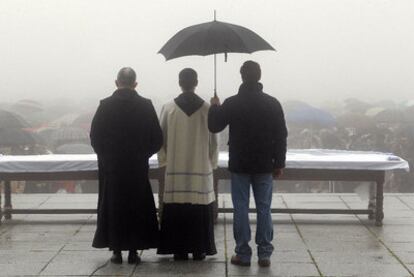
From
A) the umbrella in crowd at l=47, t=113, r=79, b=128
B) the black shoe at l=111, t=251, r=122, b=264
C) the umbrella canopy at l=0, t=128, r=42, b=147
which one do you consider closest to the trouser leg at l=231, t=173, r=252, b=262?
the black shoe at l=111, t=251, r=122, b=264

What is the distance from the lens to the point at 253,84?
17.3 ft

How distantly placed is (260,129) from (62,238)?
2275mm

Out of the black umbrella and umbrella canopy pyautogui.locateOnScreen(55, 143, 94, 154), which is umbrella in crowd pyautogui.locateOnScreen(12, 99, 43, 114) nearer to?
umbrella canopy pyautogui.locateOnScreen(55, 143, 94, 154)

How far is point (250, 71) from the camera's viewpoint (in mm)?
5230

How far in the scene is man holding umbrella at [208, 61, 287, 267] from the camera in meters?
5.20

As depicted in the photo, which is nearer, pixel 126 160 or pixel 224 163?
pixel 126 160

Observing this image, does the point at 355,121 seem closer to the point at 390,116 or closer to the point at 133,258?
the point at 390,116

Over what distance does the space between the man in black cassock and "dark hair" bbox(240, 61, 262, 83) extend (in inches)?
28.1

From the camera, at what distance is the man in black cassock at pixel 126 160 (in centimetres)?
541

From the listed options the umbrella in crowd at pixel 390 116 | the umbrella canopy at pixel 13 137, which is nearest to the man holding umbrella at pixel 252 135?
the umbrella canopy at pixel 13 137

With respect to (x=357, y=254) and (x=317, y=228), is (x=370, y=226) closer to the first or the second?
(x=317, y=228)

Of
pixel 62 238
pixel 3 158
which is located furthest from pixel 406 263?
pixel 3 158

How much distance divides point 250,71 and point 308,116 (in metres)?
6.93

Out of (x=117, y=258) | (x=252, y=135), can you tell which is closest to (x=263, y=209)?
(x=252, y=135)
